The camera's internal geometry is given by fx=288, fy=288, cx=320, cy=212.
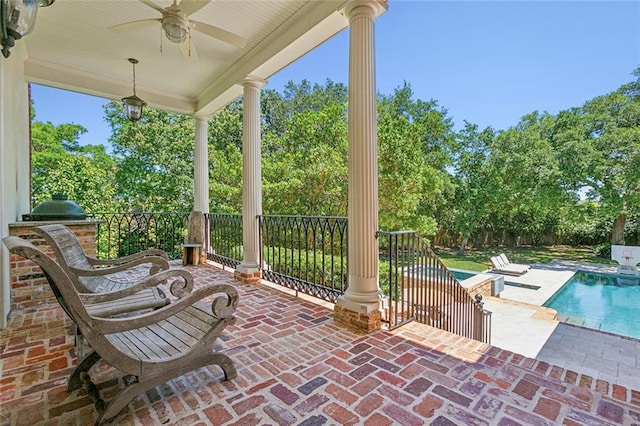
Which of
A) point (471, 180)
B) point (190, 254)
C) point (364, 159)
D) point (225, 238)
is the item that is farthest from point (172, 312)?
point (471, 180)

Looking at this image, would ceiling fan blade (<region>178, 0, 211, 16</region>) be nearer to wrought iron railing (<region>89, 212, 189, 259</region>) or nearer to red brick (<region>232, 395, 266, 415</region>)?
red brick (<region>232, 395, 266, 415</region>)

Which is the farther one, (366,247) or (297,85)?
(297,85)

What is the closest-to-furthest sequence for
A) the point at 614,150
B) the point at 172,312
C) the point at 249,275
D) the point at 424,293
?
the point at 172,312
the point at 424,293
the point at 249,275
the point at 614,150

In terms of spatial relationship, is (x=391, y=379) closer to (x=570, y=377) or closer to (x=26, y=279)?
(x=570, y=377)

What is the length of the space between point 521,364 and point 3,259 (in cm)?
435

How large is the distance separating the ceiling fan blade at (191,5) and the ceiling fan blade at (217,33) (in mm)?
109

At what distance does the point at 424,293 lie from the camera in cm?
369

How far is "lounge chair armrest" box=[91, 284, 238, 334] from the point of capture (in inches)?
52.3

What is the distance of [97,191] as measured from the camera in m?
10.8

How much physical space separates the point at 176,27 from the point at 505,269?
12.2 metres

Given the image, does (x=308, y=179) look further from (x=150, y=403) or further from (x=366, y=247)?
(x=150, y=403)

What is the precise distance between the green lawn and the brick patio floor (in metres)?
11.9

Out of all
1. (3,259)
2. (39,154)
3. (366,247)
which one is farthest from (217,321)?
(39,154)

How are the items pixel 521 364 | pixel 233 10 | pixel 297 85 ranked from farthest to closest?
1. pixel 297 85
2. pixel 233 10
3. pixel 521 364
